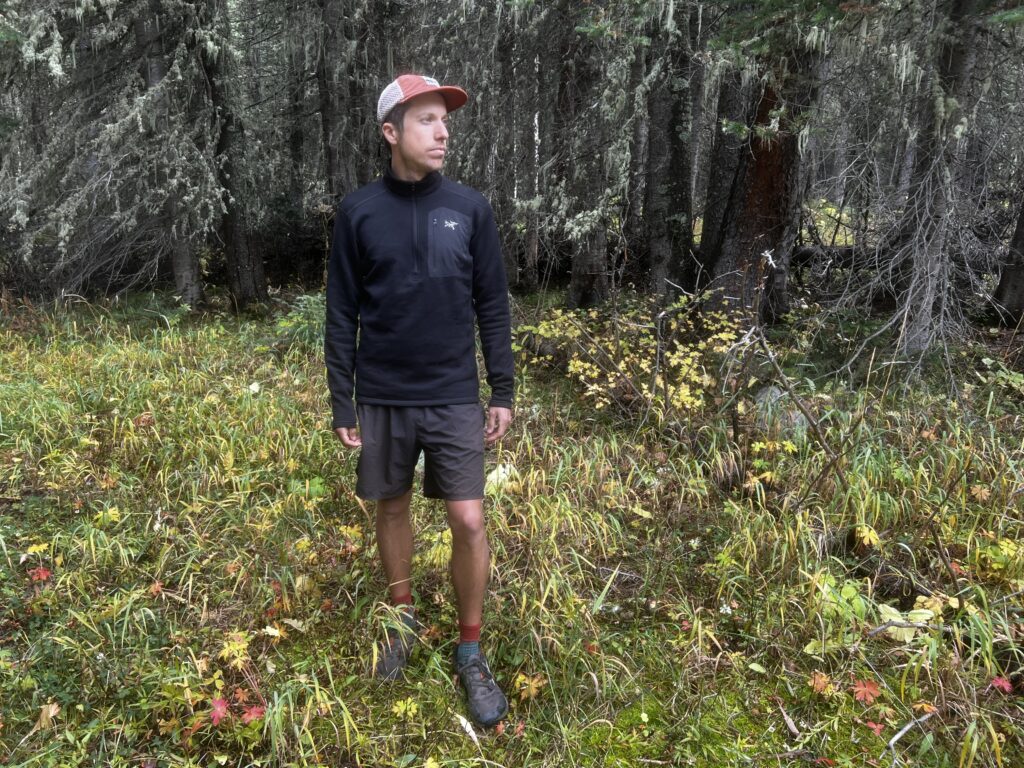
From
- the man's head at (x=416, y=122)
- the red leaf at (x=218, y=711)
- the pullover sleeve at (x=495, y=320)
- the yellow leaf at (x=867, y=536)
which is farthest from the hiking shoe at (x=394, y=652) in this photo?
the yellow leaf at (x=867, y=536)

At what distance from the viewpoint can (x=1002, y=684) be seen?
102 inches

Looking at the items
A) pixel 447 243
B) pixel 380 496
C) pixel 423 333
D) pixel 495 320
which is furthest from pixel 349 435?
pixel 447 243

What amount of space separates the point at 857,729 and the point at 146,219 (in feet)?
29.9

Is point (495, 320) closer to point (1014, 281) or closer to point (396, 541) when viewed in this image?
point (396, 541)

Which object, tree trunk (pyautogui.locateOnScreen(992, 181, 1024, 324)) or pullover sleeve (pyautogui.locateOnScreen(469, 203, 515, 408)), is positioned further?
tree trunk (pyautogui.locateOnScreen(992, 181, 1024, 324))

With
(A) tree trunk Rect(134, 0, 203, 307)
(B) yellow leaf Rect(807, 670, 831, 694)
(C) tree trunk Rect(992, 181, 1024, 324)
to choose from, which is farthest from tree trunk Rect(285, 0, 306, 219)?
(B) yellow leaf Rect(807, 670, 831, 694)

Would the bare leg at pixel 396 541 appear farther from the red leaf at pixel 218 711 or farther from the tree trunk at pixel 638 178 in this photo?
the tree trunk at pixel 638 178

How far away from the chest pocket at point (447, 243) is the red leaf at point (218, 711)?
1796mm

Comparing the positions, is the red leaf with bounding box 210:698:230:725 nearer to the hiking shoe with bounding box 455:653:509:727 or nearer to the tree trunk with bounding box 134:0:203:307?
the hiking shoe with bounding box 455:653:509:727

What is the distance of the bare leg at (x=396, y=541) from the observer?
2.71m

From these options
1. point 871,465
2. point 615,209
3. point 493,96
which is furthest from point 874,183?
point 493,96

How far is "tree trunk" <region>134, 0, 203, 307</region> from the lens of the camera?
743 centimetres

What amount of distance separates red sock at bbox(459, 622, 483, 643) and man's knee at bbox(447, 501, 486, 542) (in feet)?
1.39

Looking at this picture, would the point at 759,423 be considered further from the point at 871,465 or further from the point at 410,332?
the point at 410,332
